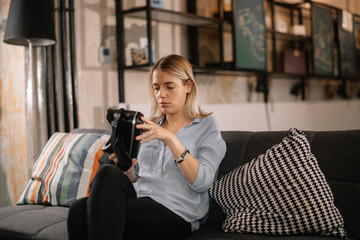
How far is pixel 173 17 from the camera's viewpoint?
315 centimetres

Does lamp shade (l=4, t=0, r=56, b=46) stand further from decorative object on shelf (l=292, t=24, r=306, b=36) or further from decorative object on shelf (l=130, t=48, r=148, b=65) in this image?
decorative object on shelf (l=292, t=24, r=306, b=36)

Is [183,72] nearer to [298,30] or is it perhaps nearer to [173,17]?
[173,17]

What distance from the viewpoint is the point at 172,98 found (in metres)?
1.58

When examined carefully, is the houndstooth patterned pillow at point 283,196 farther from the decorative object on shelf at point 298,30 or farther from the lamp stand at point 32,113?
the decorative object on shelf at point 298,30

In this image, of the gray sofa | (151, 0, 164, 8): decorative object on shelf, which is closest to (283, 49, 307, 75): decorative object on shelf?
(151, 0, 164, 8): decorative object on shelf

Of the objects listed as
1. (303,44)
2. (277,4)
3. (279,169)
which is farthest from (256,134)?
(303,44)

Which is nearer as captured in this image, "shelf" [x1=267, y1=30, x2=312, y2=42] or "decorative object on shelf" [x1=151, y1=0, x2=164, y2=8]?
"decorative object on shelf" [x1=151, y1=0, x2=164, y2=8]

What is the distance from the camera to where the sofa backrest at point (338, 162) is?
4.21ft

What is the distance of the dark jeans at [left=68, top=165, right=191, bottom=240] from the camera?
118cm

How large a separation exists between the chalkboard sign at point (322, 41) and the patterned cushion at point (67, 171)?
127 inches

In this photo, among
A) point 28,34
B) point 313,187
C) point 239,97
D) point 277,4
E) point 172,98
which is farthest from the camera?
point 277,4

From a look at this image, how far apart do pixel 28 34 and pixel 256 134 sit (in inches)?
61.1

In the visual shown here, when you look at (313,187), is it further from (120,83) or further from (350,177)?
(120,83)

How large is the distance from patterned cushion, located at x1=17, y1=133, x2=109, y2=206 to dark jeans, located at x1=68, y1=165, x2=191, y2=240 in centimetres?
64
